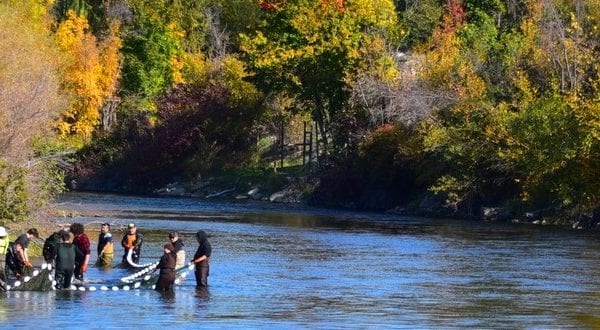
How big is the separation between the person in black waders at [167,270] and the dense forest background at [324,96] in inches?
271

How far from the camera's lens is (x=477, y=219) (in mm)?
71562

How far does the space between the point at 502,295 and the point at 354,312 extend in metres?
5.85

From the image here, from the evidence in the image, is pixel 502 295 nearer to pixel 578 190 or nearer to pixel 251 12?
pixel 578 190

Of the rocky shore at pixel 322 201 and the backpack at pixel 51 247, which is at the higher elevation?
the rocky shore at pixel 322 201

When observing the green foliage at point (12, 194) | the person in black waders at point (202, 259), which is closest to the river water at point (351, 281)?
the person in black waders at point (202, 259)

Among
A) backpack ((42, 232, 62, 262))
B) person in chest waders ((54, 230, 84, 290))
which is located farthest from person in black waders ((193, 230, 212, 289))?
backpack ((42, 232, 62, 262))

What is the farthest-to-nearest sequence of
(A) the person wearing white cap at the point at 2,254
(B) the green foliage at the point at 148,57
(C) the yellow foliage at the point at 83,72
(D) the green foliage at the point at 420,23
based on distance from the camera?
1. (B) the green foliage at the point at 148,57
2. (D) the green foliage at the point at 420,23
3. (C) the yellow foliage at the point at 83,72
4. (A) the person wearing white cap at the point at 2,254

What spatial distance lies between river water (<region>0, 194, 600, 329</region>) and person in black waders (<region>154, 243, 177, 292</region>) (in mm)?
490

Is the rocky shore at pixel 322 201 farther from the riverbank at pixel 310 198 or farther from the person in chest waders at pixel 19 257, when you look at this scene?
the person in chest waders at pixel 19 257

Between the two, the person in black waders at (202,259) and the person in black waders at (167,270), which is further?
the person in black waders at (202,259)

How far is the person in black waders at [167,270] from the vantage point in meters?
35.3

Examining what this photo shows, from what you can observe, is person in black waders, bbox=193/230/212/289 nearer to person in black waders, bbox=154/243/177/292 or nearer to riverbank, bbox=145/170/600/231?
person in black waders, bbox=154/243/177/292

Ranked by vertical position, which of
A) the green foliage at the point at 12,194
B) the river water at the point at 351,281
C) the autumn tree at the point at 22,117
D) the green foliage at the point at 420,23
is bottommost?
the river water at the point at 351,281

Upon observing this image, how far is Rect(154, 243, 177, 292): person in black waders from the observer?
35.3 meters
